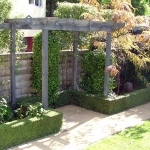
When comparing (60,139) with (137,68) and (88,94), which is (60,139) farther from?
(137,68)

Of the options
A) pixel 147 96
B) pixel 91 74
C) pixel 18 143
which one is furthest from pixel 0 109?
pixel 147 96

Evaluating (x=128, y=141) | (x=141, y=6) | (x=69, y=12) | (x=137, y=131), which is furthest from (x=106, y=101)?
(x=141, y=6)

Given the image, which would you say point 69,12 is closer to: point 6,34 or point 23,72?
point 6,34

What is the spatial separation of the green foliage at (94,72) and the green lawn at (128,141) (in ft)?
9.28

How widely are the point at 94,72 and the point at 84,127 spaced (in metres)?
3.02

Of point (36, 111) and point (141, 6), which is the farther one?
point (141, 6)

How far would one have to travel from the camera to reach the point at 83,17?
428 inches

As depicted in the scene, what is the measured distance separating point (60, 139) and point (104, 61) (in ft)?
14.0

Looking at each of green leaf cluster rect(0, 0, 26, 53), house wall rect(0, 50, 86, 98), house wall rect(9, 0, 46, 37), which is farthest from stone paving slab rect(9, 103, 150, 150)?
house wall rect(9, 0, 46, 37)

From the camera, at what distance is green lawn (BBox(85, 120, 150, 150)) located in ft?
24.4

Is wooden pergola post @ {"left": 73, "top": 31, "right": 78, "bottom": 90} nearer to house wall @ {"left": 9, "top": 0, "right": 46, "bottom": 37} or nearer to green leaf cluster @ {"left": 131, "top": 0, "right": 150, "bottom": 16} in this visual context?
house wall @ {"left": 9, "top": 0, "right": 46, "bottom": 37}

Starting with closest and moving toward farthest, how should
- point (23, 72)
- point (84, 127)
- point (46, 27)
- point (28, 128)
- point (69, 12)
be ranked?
1. point (28, 128)
2. point (46, 27)
3. point (84, 127)
4. point (23, 72)
5. point (69, 12)

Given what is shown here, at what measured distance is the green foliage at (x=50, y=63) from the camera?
10000 millimetres

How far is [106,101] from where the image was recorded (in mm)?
10562
